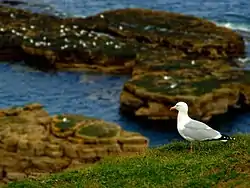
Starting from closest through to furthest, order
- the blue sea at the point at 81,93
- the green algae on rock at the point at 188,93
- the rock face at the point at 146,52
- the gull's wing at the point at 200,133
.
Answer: the gull's wing at the point at 200,133 → the blue sea at the point at 81,93 → the green algae on rock at the point at 188,93 → the rock face at the point at 146,52

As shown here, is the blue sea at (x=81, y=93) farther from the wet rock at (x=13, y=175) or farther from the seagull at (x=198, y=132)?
the seagull at (x=198, y=132)

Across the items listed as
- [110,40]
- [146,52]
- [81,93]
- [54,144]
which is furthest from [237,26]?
[54,144]

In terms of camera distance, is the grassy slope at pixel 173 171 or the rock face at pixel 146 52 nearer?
the grassy slope at pixel 173 171

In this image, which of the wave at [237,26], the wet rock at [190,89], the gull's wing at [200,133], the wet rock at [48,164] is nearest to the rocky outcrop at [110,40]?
the wet rock at [190,89]

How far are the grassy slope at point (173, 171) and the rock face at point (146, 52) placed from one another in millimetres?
30608

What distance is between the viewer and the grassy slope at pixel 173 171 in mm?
16281

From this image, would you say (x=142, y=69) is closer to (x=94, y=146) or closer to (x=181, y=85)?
(x=181, y=85)

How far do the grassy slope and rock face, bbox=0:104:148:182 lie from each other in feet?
54.5

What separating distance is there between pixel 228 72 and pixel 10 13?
29.2 meters

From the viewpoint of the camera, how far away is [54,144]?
3838 centimetres

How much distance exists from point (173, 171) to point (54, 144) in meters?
21.3

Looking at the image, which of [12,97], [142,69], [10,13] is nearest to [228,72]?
[142,69]

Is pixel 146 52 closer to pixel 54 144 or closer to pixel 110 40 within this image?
pixel 110 40

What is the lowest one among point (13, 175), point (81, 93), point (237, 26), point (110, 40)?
point (81, 93)
